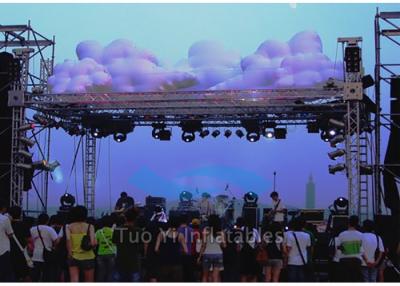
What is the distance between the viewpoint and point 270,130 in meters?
15.4

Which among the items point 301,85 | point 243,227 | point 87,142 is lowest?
point 243,227

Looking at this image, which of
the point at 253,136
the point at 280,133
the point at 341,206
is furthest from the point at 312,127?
the point at 341,206

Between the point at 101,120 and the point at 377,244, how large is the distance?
917 centimetres

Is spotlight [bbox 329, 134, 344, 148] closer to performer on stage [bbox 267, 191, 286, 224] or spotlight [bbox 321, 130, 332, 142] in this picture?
performer on stage [bbox 267, 191, 286, 224]

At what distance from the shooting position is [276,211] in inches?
472

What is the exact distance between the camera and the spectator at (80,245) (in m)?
7.25

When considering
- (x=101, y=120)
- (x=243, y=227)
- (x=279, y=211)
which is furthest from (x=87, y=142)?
(x=243, y=227)

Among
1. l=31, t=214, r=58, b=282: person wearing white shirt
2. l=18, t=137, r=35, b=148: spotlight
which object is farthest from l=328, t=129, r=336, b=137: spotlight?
l=31, t=214, r=58, b=282: person wearing white shirt

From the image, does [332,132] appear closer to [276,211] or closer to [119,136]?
[276,211]

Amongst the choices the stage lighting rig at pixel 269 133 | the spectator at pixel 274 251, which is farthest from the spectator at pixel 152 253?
the stage lighting rig at pixel 269 133

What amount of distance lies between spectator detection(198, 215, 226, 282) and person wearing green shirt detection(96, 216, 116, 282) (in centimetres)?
114

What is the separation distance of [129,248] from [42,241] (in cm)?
111

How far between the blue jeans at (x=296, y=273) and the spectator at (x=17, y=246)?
3297 mm

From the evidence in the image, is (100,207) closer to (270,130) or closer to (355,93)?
(270,130)
